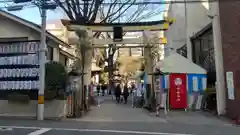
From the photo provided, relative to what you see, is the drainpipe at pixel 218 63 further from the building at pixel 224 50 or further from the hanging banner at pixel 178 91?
the hanging banner at pixel 178 91

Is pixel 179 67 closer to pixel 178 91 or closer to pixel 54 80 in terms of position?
pixel 178 91

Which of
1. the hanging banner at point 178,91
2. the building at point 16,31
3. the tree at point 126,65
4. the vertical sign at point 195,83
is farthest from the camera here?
Result: the tree at point 126,65

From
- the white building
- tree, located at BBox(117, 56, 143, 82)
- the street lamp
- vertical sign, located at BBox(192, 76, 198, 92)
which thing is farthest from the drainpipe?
tree, located at BBox(117, 56, 143, 82)

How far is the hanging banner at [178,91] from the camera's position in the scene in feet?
57.2

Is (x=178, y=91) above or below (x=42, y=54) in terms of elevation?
below

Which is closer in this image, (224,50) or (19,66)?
(19,66)

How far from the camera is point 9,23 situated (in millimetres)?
16953

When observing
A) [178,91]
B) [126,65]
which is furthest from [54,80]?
[126,65]

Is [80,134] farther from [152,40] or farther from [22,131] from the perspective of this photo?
[152,40]

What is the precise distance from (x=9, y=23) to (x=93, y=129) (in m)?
10.0

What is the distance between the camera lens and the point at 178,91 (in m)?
17.6

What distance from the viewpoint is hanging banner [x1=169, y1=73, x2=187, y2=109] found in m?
17.4

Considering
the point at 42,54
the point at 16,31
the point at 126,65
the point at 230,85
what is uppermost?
the point at 16,31

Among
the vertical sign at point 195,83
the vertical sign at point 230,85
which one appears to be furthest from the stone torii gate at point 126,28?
the vertical sign at point 230,85
